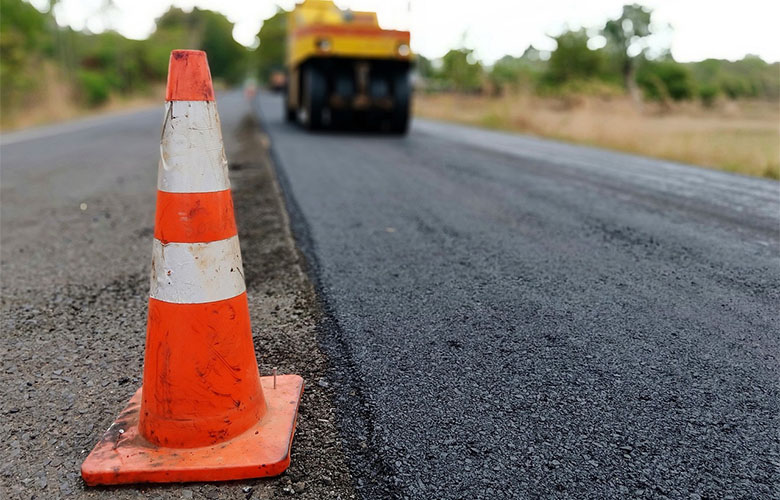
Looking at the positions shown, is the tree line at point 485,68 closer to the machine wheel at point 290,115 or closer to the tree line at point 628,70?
the tree line at point 628,70

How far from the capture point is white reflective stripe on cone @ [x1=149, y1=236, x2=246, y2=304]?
165 cm

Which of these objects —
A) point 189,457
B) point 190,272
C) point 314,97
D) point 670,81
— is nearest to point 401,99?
point 314,97

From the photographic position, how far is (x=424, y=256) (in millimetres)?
3330

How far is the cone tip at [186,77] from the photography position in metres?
1.64

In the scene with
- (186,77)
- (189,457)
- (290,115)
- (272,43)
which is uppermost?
(272,43)

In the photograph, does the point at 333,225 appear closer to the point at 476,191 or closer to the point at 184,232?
the point at 476,191

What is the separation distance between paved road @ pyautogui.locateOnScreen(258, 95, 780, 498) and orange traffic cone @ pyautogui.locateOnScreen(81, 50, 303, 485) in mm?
364

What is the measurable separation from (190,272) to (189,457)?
489mm

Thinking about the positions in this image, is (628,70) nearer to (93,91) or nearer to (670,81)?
(670,81)

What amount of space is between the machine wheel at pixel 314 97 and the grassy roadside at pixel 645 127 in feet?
17.2

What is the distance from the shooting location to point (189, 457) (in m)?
1.59

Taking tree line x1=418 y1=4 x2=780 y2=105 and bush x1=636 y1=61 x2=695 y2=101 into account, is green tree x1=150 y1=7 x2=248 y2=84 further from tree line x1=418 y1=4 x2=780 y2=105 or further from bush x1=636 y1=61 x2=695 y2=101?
bush x1=636 y1=61 x2=695 y2=101

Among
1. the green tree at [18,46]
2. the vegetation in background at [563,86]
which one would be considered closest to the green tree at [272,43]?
the vegetation in background at [563,86]

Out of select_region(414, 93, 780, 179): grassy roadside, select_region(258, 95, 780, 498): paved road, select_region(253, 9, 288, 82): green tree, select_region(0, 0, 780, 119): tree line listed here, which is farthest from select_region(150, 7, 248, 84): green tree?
select_region(258, 95, 780, 498): paved road
